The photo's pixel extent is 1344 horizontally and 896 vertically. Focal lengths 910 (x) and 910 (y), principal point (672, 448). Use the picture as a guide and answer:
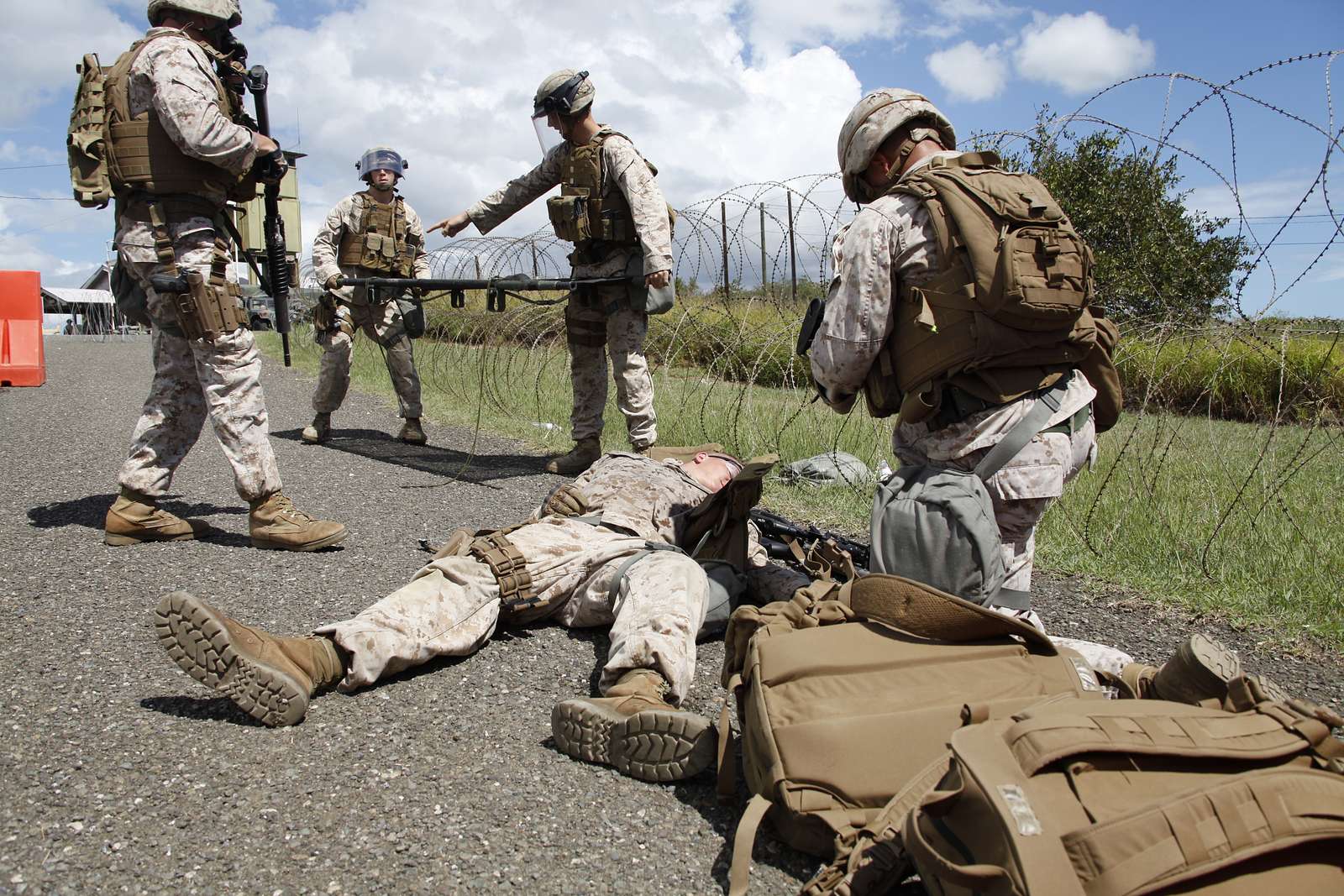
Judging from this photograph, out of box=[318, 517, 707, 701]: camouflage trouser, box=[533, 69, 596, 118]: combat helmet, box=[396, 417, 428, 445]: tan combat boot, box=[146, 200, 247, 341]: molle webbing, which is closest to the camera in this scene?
box=[318, 517, 707, 701]: camouflage trouser

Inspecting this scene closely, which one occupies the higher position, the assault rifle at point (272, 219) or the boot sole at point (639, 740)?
the assault rifle at point (272, 219)

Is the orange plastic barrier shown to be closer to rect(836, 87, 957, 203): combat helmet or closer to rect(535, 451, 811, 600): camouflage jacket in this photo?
rect(535, 451, 811, 600): camouflage jacket

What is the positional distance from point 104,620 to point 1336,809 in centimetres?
343

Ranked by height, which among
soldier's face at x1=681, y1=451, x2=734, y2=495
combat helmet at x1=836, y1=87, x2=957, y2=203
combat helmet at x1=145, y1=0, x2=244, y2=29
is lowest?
soldier's face at x1=681, y1=451, x2=734, y2=495

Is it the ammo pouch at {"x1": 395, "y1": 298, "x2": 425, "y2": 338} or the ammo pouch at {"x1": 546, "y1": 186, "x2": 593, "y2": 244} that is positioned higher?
the ammo pouch at {"x1": 546, "y1": 186, "x2": 593, "y2": 244}

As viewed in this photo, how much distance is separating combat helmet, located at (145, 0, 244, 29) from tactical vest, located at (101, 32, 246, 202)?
0.14 m

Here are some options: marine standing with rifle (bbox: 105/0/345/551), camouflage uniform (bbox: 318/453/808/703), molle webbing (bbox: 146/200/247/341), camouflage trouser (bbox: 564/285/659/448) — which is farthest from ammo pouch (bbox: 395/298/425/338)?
camouflage uniform (bbox: 318/453/808/703)

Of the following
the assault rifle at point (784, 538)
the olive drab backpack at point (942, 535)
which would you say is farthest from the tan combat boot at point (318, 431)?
the olive drab backpack at point (942, 535)

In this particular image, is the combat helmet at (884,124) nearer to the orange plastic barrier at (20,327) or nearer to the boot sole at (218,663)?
the boot sole at (218,663)

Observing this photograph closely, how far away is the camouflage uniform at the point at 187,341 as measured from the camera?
12.2 ft

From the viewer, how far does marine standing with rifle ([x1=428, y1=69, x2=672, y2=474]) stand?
5496 millimetres

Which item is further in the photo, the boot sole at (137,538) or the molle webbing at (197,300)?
the boot sole at (137,538)

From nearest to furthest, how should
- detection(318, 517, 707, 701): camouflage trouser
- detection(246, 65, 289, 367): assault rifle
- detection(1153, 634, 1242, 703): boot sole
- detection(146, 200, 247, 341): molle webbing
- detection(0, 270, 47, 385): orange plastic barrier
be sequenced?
detection(1153, 634, 1242, 703): boot sole → detection(318, 517, 707, 701): camouflage trouser → detection(146, 200, 247, 341): molle webbing → detection(246, 65, 289, 367): assault rifle → detection(0, 270, 47, 385): orange plastic barrier

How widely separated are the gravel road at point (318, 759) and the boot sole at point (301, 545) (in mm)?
45
